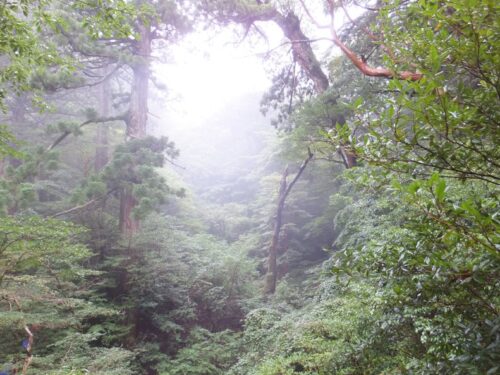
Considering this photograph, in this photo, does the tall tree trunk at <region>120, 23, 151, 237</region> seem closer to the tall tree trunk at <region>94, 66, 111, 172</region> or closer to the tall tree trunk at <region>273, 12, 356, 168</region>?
the tall tree trunk at <region>94, 66, 111, 172</region>

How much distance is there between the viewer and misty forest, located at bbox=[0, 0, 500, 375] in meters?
1.40

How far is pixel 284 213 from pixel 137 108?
639cm

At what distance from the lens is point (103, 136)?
41.5 feet

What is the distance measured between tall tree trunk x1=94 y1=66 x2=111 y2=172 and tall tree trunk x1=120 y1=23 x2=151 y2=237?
1613mm

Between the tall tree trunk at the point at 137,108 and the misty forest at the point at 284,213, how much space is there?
6cm

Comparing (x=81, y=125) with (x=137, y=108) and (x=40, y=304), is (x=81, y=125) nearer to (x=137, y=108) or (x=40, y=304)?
(x=137, y=108)

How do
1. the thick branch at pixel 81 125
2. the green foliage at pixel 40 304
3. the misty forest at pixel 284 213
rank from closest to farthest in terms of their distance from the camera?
the misty forest at pixel 284 213
the green foliage at pixel 40 304
the thick branch at pixel 81 125

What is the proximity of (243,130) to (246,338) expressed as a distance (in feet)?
75.9

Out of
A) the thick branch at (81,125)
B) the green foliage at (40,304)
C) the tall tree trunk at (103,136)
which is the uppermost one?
the tall tree trunk at (103,136)

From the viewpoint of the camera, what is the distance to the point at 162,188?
7.43 metres

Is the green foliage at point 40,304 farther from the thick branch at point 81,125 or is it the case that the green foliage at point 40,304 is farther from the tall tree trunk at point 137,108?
the tall tree trunk at point 137,108

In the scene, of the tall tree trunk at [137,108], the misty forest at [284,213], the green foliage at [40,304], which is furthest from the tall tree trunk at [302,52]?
the green foliage at [40,304]

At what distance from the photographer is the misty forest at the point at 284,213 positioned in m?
1.40

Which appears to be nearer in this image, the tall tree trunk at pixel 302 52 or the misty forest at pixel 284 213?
the misty forest at pixel 284 213
